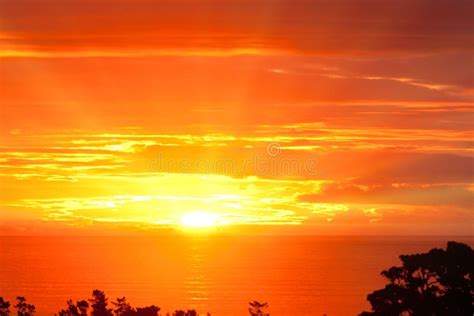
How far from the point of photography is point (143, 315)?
53562 millimetres

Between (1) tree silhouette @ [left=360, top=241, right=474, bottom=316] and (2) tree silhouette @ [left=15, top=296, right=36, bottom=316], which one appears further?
(2) tree silhouette @ [left=15, top=296, right=36, bottom=316]

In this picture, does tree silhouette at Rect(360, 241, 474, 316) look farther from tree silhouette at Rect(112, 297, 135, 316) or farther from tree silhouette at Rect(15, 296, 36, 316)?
tree silhouette at Rect(15, 296, 36, 316)

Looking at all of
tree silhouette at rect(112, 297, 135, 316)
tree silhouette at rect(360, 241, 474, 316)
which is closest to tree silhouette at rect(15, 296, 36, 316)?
tree silhouette at rect(112, 297, 135, 316)

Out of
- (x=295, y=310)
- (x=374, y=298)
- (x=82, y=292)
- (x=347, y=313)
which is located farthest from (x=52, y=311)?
(x=374, y=298)

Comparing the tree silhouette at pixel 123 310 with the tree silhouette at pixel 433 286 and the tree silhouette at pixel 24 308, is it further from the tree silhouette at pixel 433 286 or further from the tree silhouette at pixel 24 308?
the tree silhouette at pixel 433 286

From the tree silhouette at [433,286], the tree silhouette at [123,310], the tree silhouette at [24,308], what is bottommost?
the tree silhouette at [433,286]

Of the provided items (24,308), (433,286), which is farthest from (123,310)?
(433,286)

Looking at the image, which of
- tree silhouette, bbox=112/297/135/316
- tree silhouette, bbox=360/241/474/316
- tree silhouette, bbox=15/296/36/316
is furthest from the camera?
tree silhouette, bbox=15/296/36/316

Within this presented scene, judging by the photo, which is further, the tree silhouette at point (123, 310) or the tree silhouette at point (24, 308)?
the tree silhouette at point (24, 308)

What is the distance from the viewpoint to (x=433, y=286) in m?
38.9

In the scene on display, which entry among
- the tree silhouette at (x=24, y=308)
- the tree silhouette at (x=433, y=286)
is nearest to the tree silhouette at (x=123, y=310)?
the tree silhouette at (x=24, y=308)

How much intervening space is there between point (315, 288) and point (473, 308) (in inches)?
6471

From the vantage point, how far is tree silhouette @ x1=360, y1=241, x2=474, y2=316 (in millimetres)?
37219

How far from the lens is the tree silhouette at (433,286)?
3722 centimetres
